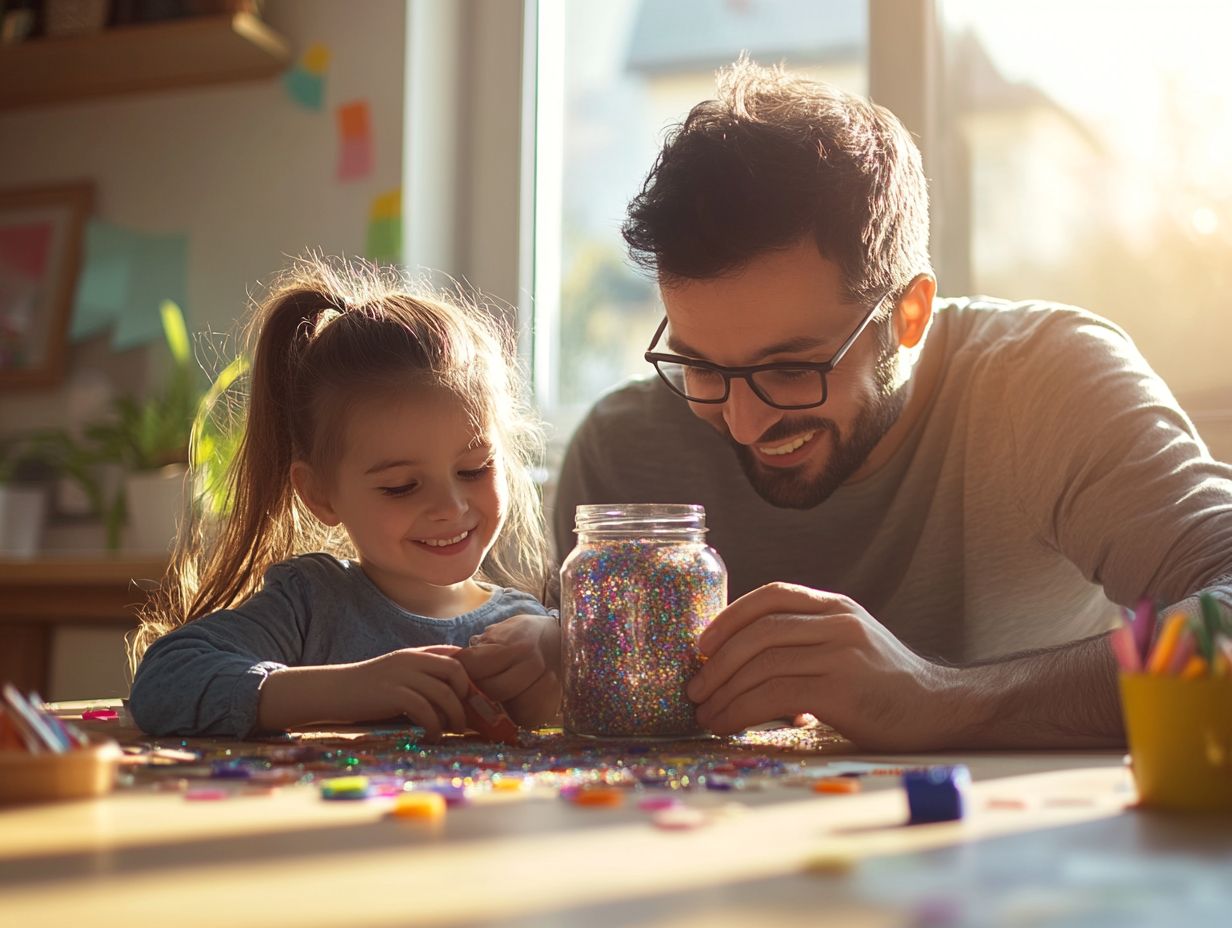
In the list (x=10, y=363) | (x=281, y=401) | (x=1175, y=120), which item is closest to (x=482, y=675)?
(x=281, y=401)

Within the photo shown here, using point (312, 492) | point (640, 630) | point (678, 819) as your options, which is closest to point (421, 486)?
point (312, 492)

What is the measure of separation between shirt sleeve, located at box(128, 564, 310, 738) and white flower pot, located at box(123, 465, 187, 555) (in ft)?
4.65

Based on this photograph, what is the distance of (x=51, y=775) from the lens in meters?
0.73

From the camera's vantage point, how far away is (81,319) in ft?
9.32

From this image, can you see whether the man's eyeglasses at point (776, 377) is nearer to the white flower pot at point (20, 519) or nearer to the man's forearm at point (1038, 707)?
the man's forearm at point (1038, 707)

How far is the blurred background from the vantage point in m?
2.10

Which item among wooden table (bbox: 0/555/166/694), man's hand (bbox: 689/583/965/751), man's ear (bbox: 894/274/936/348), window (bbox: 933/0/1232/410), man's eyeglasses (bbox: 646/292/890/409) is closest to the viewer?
man's hand (bbox: 689/583/965/751)

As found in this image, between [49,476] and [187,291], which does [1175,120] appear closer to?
[187,291]

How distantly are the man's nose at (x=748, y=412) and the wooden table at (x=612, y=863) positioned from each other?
2.26 ft

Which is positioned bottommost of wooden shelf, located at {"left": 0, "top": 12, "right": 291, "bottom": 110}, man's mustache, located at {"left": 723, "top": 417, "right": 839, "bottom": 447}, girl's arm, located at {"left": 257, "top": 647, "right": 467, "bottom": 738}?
girl's arm, located at {"left": 257, "top": 647, "right": 467, "bottom": 738}

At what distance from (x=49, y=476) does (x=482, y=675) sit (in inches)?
82.0

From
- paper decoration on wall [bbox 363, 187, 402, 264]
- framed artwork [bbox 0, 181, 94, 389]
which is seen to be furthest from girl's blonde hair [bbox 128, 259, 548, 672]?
framed artwork [bbox 0, 181, 94, 389]

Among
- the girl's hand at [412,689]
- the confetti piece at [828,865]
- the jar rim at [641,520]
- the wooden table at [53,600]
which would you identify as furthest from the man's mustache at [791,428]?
the wooden table at [53,600]

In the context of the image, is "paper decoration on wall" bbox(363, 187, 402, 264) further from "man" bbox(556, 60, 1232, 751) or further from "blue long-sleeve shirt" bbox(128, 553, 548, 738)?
"blue long-sleeve shirt" bbox(128, 553, 548, 738)
